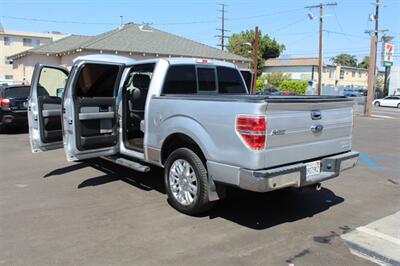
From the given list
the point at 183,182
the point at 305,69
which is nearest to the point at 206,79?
the point at 183,182

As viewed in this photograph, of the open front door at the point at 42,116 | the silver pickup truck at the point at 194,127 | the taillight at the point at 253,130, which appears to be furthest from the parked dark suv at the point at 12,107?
the taillight at the point at 253,130

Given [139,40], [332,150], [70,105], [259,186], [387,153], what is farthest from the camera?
[139,40]

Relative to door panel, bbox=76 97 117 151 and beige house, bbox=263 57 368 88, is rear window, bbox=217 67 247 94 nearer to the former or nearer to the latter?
door panel, bbox=76 97 117 151

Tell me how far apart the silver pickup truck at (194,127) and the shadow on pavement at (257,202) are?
549mm

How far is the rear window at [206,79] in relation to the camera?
6.36m

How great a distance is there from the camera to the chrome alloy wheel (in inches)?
198

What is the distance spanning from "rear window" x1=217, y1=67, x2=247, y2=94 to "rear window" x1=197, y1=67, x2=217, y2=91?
15 cm

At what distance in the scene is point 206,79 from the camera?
255 inches

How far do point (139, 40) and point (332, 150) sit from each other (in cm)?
2311

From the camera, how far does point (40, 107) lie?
6.75m

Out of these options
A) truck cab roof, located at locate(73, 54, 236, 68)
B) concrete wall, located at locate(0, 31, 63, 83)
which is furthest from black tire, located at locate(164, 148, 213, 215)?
concrete wall, located at locate(0, 31, 63, 83)

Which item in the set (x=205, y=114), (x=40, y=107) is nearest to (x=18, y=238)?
(x=205, y=114)

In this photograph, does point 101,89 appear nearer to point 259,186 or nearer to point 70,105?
point 70,105

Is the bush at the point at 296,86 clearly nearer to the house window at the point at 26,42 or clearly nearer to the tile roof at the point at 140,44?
the tile roof at the point at 140,44
